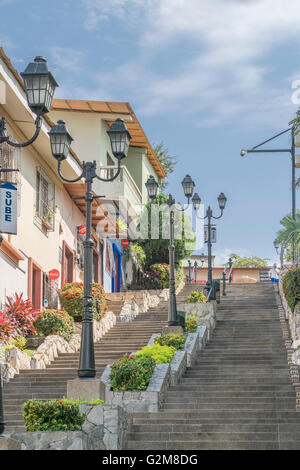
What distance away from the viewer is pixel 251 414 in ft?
56.7

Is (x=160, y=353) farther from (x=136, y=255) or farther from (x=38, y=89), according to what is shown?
(x=136, y=255)

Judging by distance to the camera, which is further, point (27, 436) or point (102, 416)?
point (102, 416)

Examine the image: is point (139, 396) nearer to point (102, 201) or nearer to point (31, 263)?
point (31, 263)

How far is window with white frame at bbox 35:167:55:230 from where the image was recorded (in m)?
28.5

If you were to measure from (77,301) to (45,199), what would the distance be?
3.69 meters

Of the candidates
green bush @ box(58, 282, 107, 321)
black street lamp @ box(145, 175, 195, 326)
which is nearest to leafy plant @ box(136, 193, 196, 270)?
green bush @ box(58, 282, 107, 321)

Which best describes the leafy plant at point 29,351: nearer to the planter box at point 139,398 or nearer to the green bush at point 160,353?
the green bush at point 160,353

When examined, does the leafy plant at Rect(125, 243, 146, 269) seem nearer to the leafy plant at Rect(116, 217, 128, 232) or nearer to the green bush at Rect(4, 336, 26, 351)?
the leafy plant at Rect(116, 217, 128, 232)

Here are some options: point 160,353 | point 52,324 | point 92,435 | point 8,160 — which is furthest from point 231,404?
point 8,160

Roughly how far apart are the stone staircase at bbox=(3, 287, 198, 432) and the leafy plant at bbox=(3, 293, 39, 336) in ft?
4.46

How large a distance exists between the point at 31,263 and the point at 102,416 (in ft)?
41.3

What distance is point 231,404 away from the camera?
18.1 metres
